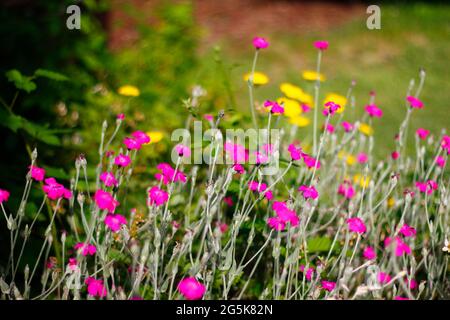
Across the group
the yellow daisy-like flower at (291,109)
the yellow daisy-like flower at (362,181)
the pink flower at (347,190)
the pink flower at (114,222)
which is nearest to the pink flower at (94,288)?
the pink flower at (114,222)

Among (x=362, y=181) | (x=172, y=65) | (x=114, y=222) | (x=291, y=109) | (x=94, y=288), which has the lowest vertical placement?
(x=94, y=288)

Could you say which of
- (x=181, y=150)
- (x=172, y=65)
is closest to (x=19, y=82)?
(x=181, y=150)

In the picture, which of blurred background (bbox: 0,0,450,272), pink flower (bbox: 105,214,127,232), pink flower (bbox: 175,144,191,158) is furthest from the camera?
blurred background (bbox: 0,0,450,272)

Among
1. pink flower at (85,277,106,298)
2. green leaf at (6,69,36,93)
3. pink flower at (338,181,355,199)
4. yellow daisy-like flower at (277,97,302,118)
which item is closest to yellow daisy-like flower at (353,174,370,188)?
pink flower at (338,181,355,199)

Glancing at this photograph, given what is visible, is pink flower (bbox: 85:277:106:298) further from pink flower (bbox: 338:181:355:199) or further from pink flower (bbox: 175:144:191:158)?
pink flower (bbox: 338:181:355:199)

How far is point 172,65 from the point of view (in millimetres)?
4859

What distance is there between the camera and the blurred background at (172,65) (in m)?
3.40

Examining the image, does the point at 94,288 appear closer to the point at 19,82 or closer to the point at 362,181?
the point at 19,82

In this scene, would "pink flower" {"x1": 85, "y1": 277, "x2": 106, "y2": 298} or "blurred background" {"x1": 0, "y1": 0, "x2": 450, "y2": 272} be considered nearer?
"pink flower" {"x1": 85, "y1": 277, "x2": 106, "y2": 298}

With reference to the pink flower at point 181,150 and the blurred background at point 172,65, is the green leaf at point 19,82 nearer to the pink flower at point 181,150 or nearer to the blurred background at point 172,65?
the blurred background at point 172,65

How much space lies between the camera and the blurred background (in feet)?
11.2

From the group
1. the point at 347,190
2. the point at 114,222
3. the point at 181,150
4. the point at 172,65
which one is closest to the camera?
the point at 114,222

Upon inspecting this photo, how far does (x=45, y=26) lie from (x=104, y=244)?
332cm
